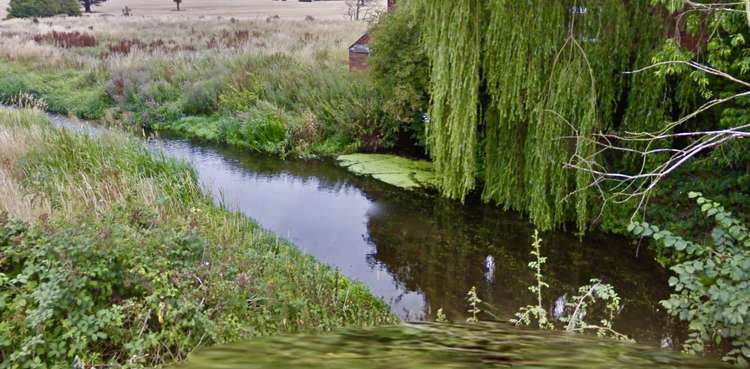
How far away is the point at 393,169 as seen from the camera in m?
11.7

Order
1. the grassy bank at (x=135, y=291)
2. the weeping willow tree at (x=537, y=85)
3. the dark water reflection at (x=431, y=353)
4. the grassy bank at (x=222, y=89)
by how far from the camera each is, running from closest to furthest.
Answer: the dark water reflection at (x=431, y=353)
the grassy bank at (x=135, y=291)
the weeping willow tree at (x=537, y=85)
the grassy bank at (x=222, y=89)

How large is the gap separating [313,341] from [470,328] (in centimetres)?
41

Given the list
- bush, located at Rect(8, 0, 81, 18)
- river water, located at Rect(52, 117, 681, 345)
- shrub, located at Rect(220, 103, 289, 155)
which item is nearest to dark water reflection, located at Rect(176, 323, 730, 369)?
river water, located at Rect(52, 117, 681, 345)

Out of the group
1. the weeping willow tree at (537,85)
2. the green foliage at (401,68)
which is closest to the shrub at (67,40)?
the green foliage at (401,68)

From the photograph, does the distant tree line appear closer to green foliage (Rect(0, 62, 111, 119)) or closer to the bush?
the bush

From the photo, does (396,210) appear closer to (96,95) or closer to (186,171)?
(186,171)

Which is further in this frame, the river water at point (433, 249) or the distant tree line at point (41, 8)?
the distant tree line at point (41, 8)

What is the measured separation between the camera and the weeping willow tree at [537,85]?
7344mm

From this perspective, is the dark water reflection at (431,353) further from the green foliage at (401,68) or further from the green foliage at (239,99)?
the green foliage at (239,99)

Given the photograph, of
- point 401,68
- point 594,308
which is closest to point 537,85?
point 594,308

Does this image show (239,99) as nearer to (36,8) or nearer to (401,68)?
(401,68)

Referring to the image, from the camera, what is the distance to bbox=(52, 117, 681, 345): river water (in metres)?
6.49

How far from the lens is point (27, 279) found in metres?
3.79

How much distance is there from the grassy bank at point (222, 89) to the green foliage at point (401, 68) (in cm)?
45
